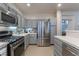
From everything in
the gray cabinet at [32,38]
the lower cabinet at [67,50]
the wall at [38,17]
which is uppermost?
the wall at [38,17]

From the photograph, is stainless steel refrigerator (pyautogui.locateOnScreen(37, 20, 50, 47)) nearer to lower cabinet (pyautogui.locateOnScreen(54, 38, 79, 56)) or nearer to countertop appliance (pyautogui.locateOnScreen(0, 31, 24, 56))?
countertop appliance (pyautogui.locateOnScreen(0, 31, 24, 56))

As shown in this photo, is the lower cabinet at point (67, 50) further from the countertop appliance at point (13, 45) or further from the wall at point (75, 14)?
the wall at point (75, 14)

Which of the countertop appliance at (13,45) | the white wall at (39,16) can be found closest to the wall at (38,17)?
the white wall at (39,16)

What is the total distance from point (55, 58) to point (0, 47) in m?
1.56

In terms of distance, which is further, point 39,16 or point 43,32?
point 39,16

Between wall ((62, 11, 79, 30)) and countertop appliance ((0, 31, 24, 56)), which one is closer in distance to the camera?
countertop appliance ((0, 31, 24, 56))

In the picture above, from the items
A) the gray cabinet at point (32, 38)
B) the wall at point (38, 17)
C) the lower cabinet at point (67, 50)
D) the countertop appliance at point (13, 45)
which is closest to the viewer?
the lower cabinet at point (67, 50)

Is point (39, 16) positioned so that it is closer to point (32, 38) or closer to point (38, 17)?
point (38, 17)

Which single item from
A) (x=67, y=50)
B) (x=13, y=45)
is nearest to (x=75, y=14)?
(x=67, y=50)

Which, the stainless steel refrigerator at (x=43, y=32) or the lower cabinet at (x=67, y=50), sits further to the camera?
the stainless steel refrigerator at (x=43, y=32)

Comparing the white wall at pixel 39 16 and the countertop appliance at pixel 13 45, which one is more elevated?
the white wall at pixel 39 16

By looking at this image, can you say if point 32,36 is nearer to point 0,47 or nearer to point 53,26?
point 53,26

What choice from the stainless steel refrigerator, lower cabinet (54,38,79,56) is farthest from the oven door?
the stainless steel refrigerator

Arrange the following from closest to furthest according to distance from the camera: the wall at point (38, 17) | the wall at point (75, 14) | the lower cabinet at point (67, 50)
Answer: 1. the lower cabinet at point (67, 50)
2. the wall at point (75, 14)
3. the wall at point (38, 17)
